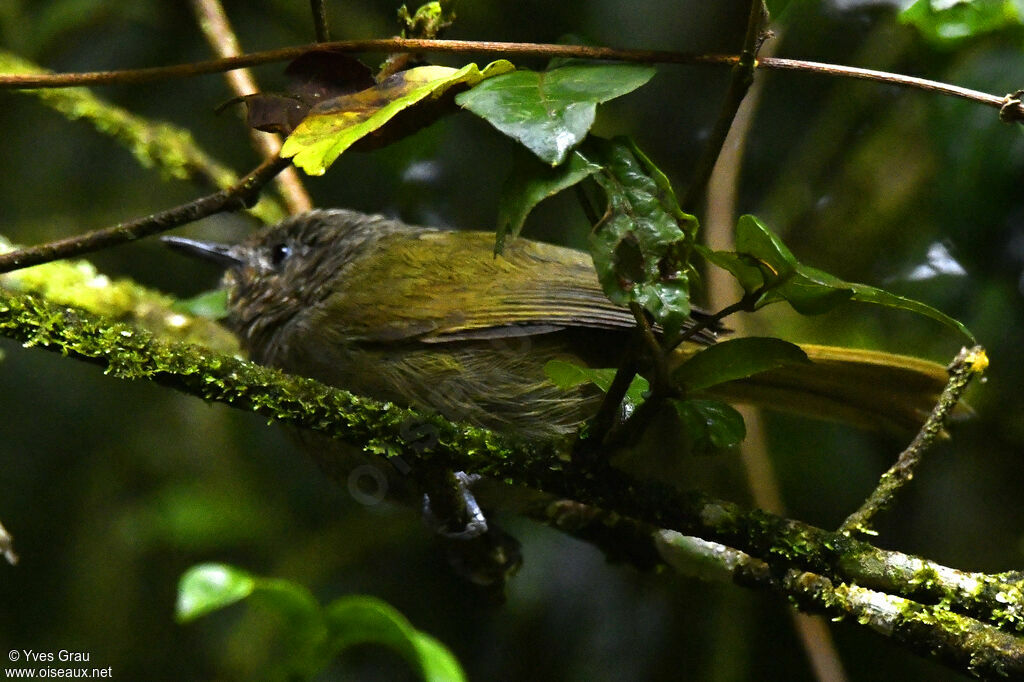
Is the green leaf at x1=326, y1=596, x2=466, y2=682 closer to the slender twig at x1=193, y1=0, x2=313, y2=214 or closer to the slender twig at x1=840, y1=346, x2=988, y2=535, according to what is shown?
the slender twig at x1=840, y1=346, x2=988, y2=535

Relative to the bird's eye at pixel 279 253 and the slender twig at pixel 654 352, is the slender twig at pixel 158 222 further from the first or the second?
the bird's eye at pixel 279 253

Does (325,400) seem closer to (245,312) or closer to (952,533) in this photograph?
(245,312)

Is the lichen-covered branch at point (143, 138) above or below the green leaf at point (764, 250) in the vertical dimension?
below

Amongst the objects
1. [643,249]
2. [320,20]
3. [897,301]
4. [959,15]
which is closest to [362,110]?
[320,20]

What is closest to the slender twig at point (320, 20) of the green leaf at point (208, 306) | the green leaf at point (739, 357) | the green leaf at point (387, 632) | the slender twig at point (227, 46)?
the green leaf at point (739, 357)

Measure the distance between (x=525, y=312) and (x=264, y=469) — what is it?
Answer: 184 cm

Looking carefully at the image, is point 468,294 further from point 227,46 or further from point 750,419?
point 227,46

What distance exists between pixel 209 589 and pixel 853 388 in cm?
165

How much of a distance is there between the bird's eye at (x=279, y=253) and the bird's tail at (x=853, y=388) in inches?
57.3

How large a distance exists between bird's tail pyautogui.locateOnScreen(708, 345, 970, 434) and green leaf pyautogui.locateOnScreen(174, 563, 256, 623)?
1.33m

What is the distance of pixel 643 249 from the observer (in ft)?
4.36

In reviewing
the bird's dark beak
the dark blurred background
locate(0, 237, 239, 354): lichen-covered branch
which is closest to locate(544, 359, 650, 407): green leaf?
locate(0, 237, 239, 354): lichen-covered branch

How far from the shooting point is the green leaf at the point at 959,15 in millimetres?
2162

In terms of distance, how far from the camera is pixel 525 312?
100 inches
